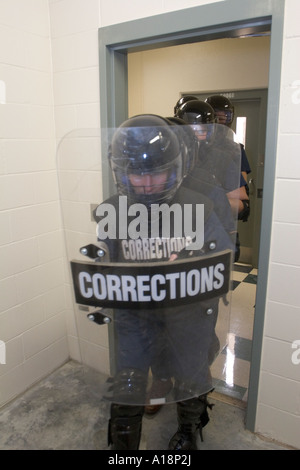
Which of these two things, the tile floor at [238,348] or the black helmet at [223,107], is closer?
the tile floor at [238,348]

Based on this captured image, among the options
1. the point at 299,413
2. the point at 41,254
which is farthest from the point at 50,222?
the point at 299,413

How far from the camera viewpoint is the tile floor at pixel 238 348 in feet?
4.23

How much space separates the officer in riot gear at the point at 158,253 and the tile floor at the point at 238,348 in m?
0.13

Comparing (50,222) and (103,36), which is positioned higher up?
(103,36)

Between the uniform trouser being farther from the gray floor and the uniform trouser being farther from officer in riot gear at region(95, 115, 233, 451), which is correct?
the gray floor

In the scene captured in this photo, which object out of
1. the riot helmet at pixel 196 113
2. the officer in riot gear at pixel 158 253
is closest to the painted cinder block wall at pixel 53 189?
the riot helmet at pixel 196 113

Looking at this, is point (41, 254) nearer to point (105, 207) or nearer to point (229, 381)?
point (105, 207)

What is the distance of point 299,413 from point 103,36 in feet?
6.82

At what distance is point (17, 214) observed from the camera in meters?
1.88

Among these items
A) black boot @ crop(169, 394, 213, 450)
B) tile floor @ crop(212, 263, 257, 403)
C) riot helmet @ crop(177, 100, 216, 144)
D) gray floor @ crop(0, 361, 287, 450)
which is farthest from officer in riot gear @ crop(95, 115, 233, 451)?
riot helmet @ crop(177, 100, 216, 144)

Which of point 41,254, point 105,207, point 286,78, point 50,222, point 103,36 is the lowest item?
point 41,254
